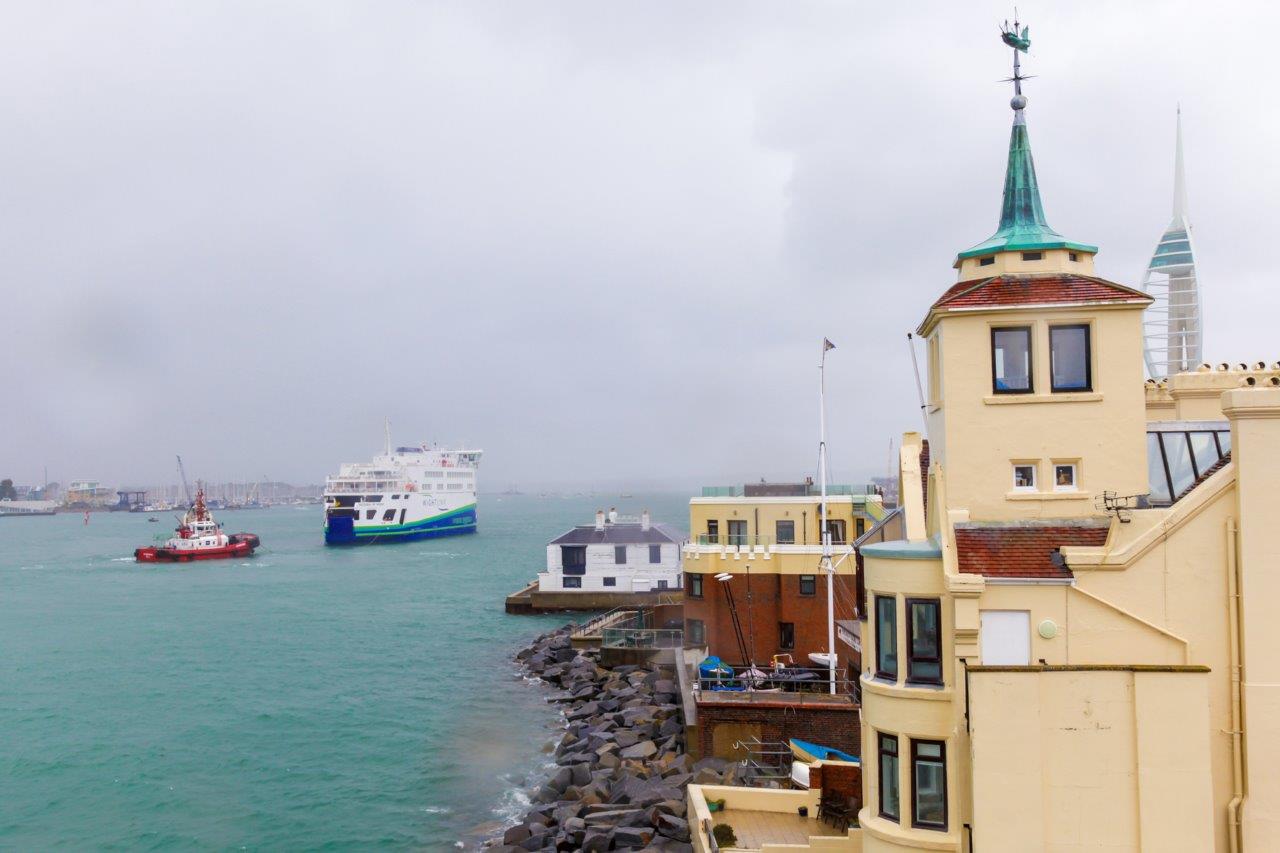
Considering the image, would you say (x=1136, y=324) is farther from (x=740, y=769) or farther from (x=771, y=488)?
(x=771, y=488)

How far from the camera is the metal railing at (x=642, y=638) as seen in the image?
38.2m

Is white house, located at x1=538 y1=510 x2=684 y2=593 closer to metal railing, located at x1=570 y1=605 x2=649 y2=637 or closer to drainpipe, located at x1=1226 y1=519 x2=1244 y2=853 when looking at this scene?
metal railing, located at x1=570 y1=605 x2=649 y2=637

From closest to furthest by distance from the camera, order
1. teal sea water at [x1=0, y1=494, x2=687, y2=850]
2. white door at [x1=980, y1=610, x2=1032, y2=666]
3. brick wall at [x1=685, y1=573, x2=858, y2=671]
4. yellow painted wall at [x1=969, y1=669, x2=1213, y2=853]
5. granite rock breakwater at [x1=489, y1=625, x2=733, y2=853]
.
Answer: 1. yellow painted wall at [x1=969, y1=669, x2=1213, y2=853]
2. white door at [x1=980, y1=610, x2=1032, y2=666]
3. granite rock breakwater at [x1=489, y1=625, x2=733, y2=853]
4. teal sea water at [x1=0, y1=494, x2=687, y2=850]
5. brick wall at [x1=685, y1=573, x2=858, y2=671]

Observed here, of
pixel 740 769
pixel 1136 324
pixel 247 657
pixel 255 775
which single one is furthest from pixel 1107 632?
pixel 247 657

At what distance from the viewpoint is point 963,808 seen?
1057 cm

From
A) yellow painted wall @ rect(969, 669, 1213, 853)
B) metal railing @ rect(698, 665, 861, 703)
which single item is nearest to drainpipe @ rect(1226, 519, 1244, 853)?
yellow painted wall @ rect(969, 669, 1213, 853)

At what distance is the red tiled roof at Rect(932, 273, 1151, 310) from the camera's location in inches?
444

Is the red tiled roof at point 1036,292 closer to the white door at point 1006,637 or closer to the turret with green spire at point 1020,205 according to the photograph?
the turret with green spire at point 1020,205

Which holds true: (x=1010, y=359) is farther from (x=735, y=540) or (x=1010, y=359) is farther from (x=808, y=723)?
(x=735, y=540)

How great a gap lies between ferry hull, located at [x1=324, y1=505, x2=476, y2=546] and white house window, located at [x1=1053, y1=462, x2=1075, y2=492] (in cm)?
11776

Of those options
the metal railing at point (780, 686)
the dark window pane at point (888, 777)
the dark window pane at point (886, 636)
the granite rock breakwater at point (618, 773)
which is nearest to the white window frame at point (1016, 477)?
the dark window pane at point (886, 636)

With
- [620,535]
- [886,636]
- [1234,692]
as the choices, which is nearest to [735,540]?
[620,535]

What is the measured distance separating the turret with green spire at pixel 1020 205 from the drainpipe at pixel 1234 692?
3913 millimetres

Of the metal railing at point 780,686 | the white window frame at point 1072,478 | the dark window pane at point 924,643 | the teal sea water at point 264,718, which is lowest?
the teal sea water at point 264,718
